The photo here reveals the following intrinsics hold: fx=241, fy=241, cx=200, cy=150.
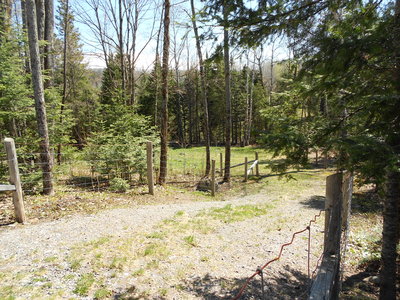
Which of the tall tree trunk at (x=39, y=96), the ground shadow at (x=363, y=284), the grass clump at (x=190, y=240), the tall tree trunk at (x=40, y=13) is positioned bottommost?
the ground shadow at (x=363, y=284)

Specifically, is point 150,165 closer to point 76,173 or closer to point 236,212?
point 236,212

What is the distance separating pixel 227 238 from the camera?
4.92 metres

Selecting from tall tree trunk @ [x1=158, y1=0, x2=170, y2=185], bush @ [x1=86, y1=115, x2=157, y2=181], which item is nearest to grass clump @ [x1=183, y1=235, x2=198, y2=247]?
bush @ [x1=86, y1=115, x2=157, y2=181]

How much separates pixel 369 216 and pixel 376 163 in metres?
6.26

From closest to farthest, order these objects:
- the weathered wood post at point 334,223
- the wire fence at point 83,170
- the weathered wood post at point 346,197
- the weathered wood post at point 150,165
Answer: the weathered wood post at point 334,223 < the weathered wood post at point 346,197 < the wire fence at point 83,170 < the weathered wood post at point 150,165

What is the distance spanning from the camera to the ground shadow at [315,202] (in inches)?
300

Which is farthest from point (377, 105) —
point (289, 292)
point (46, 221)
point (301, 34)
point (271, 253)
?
point (46, 221)

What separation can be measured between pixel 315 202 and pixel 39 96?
8.76 meters

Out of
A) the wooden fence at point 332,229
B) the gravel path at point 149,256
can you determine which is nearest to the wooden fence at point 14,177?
the gravel path at point 149,256

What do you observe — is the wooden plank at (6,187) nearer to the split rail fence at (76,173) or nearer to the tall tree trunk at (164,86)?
the split rail fence at (76,173)

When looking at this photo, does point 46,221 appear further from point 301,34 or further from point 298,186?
point 298,186

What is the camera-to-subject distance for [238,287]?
3.45 meters

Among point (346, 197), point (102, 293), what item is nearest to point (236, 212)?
point (346, 197)

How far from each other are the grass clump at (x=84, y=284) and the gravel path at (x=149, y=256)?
22 mm
